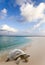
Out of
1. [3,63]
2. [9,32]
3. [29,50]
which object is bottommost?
[3,63]

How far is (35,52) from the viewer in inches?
53.3

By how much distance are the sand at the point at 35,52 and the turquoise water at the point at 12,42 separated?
0.07 metres

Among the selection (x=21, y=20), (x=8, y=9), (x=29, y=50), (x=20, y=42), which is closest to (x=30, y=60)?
(x=29, y=50)

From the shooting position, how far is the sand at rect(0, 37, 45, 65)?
134cm

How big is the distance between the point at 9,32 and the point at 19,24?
0.47 feet

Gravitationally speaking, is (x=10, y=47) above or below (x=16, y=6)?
below

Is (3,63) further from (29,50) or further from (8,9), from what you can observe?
(8,9)

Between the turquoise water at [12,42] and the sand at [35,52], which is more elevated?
the turquoise water at [12,42]

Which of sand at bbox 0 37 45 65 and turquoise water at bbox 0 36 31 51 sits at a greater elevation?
turquoise water at bbox 0 36 31 51

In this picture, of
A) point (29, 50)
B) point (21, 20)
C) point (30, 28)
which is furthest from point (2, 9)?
point (29, 50)

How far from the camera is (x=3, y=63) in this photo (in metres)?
1.34

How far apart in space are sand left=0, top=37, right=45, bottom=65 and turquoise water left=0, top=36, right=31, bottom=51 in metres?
0.07

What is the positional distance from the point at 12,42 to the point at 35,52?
0.89 ft

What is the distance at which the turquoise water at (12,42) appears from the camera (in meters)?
1.36
